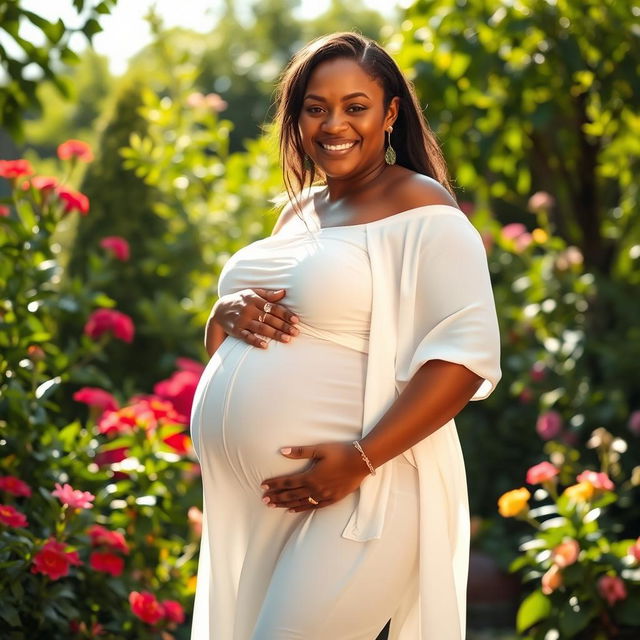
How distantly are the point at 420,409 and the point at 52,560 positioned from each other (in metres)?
1.38

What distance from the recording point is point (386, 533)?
2.55 metres

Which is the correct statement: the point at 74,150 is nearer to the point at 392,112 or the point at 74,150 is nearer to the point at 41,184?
the point at 41,184

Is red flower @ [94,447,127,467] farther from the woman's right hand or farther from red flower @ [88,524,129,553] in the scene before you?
the woman's right hand

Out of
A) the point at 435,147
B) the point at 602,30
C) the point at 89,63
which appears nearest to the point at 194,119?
the point at 602,30

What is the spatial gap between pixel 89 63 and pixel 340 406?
36.9m

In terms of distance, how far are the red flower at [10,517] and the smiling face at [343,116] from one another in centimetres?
138

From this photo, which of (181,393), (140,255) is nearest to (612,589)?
(181,393)

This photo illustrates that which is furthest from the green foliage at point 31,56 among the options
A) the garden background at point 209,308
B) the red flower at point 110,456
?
the red flower at point 110,456

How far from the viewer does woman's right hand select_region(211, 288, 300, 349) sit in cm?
263

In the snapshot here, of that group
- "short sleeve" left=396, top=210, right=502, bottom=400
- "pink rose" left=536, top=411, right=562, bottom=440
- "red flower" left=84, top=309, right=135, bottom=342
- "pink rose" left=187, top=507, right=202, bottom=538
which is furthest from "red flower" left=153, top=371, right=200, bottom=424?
"short sleeve" left=396, top=210, right=502, bottom=400

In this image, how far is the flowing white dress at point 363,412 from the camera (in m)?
2.51

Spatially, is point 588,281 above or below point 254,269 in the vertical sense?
below

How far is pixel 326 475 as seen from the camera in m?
2.50

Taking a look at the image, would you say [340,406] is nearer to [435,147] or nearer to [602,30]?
[435,147]
